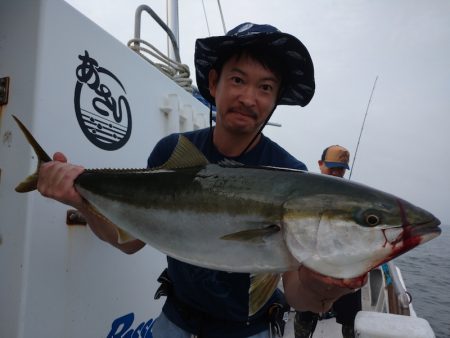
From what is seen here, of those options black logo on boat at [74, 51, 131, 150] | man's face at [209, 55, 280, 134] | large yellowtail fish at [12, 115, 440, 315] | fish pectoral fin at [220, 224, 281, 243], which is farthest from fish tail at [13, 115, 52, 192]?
fish pectoral fin at [220, 224, 281, 243]

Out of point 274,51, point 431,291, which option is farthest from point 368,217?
point 431,291

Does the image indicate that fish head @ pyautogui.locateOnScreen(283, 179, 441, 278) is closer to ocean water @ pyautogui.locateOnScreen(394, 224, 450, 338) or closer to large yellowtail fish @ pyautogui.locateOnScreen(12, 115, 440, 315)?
large yellowtail fish @ pyautogui.locateOnScreen(12, 115, 440, 315)

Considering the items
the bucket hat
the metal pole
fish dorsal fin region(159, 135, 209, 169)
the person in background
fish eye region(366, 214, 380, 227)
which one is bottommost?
the person in background

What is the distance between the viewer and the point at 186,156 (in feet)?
6.51

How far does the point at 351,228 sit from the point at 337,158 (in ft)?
14.3

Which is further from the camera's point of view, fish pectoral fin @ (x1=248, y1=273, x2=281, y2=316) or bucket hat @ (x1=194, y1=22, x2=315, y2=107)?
bucket hat @ (x1=194, y1=22, x2=315, y2=107)

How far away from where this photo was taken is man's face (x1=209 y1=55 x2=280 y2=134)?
7.17 feet

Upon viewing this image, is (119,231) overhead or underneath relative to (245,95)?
underneath

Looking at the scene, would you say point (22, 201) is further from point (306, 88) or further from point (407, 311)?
point (407, 311)

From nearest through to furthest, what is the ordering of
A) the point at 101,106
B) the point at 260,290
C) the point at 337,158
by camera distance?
the point at 260,290, the point at 101,106, the point at 337,158

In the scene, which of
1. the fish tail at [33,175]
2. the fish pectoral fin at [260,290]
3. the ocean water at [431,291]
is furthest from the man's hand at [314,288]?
the ocean water at [431,291]

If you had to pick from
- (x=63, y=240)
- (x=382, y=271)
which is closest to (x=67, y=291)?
(x=63, y=240)

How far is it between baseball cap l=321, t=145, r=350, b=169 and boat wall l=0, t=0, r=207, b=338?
12.4 ft

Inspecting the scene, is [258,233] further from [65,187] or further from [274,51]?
[274,51]
